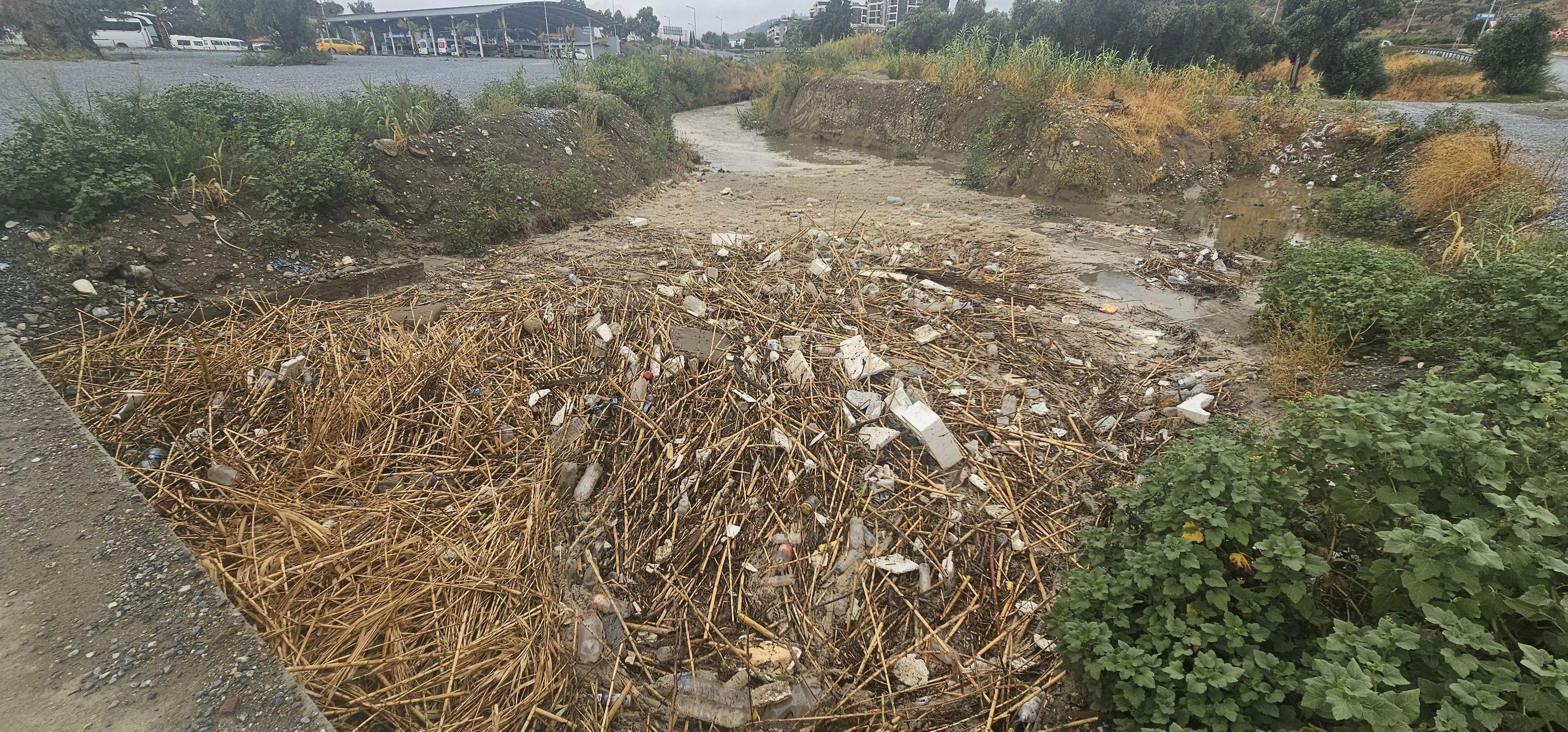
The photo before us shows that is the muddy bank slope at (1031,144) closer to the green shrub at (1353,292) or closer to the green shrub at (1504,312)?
the green shrub at (1353,292)

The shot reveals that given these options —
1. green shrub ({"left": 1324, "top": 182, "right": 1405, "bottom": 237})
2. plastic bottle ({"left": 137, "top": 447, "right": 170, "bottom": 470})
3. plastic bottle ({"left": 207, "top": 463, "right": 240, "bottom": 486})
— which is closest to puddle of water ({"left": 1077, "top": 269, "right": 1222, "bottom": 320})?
green shrub ({"left": 1324, "top": 182, "right": 1405, "bottom": 237})

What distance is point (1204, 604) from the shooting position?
6.09 ft

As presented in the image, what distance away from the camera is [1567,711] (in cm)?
127

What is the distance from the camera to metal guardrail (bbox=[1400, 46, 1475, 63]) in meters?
17.4

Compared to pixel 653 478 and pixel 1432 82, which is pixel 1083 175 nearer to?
pixel 653 478

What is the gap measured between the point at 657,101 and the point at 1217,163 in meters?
10.9

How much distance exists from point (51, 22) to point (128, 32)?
23.3ft

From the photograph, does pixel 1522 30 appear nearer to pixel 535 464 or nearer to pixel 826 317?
pixel 826 317

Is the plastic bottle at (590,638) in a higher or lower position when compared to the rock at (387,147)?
lower

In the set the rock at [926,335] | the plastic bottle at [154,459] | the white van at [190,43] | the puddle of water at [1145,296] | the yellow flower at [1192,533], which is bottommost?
the plastic bottle at [154,459]

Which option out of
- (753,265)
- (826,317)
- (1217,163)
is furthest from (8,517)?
(1217,163)

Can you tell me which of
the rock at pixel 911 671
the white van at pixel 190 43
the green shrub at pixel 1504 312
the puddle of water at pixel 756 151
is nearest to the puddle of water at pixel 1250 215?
the green shrub at pixel 1504 312

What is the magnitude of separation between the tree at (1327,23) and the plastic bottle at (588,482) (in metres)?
19.5

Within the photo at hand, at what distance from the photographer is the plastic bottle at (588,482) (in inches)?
117
